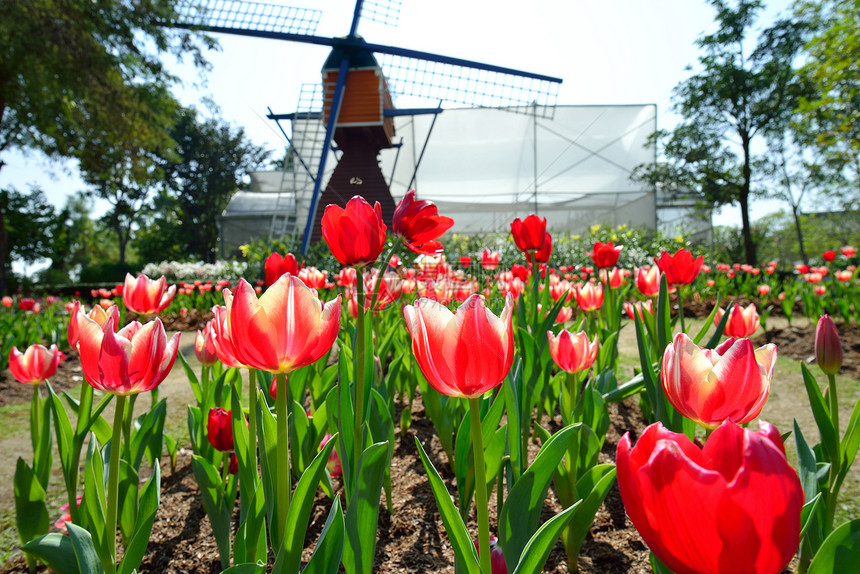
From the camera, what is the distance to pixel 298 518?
0.62m

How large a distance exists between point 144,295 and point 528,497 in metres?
1.16

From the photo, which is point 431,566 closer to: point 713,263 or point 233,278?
point 233,278

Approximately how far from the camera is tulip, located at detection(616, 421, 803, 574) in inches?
12.4

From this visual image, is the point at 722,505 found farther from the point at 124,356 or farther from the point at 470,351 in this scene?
the point at 124,356

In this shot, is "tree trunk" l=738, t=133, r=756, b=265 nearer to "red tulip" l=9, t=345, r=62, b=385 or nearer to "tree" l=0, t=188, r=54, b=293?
"red tulip" l=9, t=345, r=62, b=385

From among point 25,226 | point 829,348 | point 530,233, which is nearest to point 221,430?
point 530,233

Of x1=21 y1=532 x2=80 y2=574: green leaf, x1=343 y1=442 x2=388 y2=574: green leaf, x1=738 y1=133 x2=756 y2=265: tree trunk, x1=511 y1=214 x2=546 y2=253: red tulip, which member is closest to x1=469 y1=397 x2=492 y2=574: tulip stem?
x1=343 y1=442 x2=388 y2=574: green leaf

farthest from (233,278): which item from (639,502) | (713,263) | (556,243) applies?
(713,263)

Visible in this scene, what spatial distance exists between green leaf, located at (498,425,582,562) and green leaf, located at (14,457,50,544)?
3.57 ft

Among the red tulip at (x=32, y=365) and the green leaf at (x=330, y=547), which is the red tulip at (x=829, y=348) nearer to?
the green leaf at (x=330, y=547)

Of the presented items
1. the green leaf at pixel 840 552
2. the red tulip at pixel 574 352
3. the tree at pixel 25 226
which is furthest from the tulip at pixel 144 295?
the tree at pixel 25 226

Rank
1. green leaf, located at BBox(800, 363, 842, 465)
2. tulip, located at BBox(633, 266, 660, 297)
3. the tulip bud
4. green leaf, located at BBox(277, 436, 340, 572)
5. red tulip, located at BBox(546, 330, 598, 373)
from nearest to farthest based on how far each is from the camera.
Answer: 1. green leaf, located at BBox(277, 436, 340, 572)
2. green leaf, located at BBox(800, 363, 842, 465)
3. the tulip bud
4. red tulip, located at BBox(546, 330, 598, 373)
5. tulip, located at BBox(633, 266, 660, 297)

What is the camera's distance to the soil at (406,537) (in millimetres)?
1065

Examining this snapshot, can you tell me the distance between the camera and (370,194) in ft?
31.1
